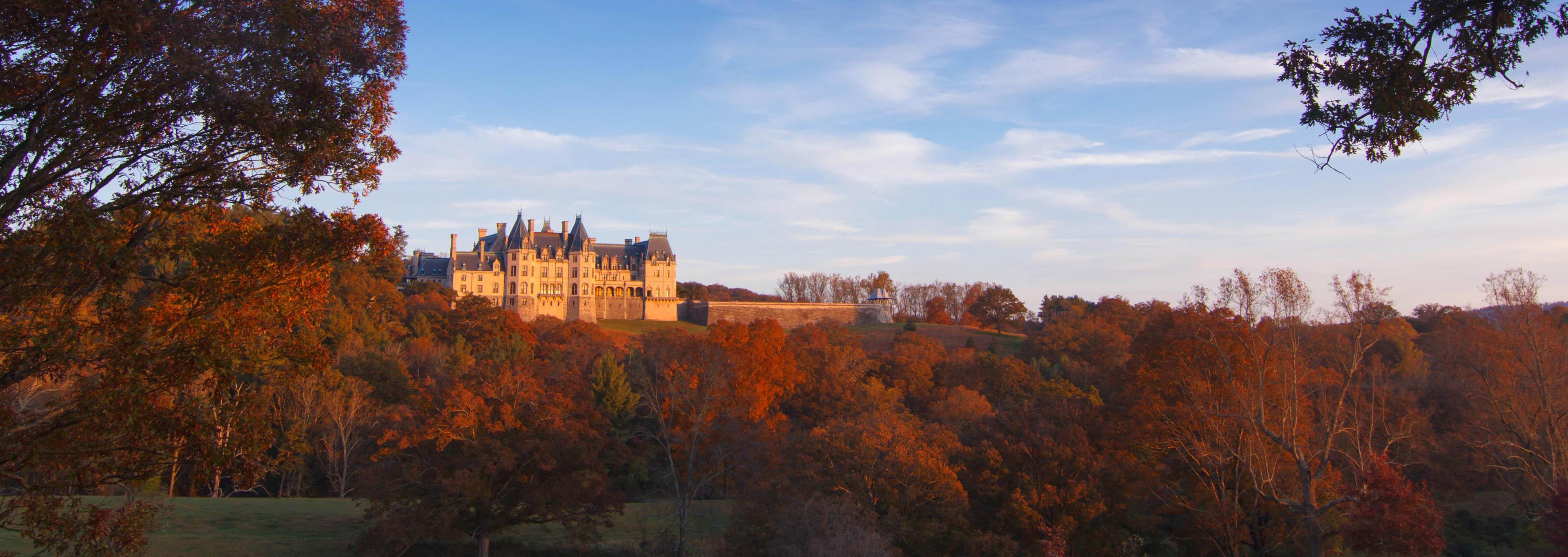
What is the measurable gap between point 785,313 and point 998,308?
19947 mm

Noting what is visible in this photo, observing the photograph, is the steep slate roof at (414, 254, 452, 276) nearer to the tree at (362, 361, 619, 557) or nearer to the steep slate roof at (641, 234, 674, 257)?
the steep slate roof at (641, 234, 674, 257)

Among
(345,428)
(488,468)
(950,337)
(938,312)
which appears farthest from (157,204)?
(938,312)

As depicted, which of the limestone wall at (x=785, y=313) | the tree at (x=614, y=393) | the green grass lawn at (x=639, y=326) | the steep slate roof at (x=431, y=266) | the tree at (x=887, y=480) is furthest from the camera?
the limestone wall at (x=785, y=313)

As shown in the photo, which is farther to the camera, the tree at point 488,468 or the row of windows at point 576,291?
the row of windows at point 576,291

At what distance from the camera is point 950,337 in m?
70.7

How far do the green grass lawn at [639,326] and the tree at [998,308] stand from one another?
2578 cm

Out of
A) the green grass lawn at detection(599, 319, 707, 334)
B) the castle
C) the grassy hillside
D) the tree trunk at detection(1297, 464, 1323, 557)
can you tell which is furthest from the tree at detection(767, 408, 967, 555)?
the castle

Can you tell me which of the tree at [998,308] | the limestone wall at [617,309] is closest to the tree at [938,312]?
the tree at [998,308]

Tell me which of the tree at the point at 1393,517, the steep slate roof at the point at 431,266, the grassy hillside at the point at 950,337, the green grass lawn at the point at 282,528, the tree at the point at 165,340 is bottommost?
the green grass lawn at the point at 282,528

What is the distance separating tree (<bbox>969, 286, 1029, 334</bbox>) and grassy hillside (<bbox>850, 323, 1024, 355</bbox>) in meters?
2.00

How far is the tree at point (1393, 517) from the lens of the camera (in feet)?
63.2

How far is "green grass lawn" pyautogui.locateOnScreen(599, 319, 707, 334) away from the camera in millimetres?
74250

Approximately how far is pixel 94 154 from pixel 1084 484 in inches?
769

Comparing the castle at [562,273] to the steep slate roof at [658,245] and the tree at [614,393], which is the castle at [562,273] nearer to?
the steep slate roof at [658,245]
